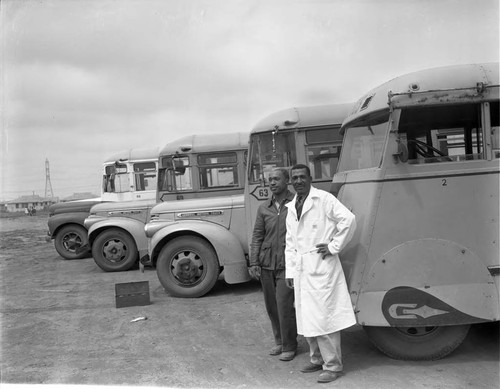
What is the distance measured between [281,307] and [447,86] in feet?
8.13

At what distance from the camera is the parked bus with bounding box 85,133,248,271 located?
9.42m

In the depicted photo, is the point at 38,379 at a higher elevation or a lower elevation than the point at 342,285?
lower

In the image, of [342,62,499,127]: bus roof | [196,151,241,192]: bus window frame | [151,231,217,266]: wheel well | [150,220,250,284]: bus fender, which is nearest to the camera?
[342,62,499,127]: bus roof

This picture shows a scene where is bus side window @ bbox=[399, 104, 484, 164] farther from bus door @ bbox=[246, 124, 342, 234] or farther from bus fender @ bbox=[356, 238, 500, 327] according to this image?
bus door @ bbox=[246, 124, 342, 234]

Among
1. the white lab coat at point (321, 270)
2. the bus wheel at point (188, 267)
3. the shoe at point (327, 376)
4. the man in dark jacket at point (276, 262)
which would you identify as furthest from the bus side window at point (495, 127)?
the bus wheel at point (188, 267)

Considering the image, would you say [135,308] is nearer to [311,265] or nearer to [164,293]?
[164,293]

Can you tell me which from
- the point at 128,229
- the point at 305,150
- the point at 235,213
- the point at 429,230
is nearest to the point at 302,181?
the point at 429,230

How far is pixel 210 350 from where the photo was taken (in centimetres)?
486

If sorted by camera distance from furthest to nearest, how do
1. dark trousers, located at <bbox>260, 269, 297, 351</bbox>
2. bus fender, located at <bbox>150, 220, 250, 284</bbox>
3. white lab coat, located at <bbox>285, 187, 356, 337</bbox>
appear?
bus fender, located at <bbox>150, 220, 250, 284</bbox>
dark trousers, located at <bbox>260, 269, 297, 351</bbox>
white lab coat, located at <bbox>285, 187, 356, 337</bbox>

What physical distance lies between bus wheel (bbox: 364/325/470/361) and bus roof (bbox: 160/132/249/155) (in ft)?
19.0

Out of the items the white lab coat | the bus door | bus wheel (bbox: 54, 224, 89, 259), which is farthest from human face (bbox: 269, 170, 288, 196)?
bus wheel (bbox: 54, 224, 89, 259)

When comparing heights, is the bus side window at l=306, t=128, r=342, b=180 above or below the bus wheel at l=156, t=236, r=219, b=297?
above

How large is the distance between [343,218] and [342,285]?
57 centimetres

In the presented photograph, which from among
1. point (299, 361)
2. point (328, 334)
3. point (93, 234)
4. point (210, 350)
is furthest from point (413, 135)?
point (93, 234)
